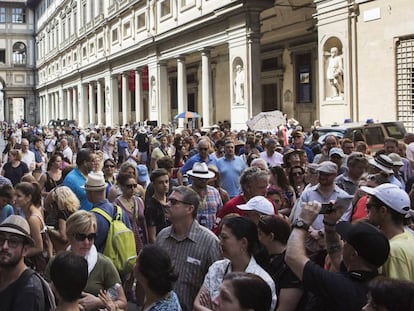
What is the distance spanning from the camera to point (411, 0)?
16.1 metres

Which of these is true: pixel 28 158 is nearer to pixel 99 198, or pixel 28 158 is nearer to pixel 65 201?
pixel 65 201

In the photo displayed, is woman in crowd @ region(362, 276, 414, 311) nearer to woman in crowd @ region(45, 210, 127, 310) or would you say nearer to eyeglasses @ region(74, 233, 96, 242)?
woman in crowd @ region(45, 210, 127, 310)

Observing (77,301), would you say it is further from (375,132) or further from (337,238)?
(375,132)

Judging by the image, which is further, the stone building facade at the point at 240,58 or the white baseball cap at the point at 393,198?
the stone building facade at the point at 240,58

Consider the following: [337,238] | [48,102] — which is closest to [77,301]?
[337,238]

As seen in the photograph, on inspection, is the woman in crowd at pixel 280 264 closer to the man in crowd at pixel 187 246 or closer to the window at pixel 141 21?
→ the man in crowd at pixel 187 246

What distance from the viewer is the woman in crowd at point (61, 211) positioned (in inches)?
231

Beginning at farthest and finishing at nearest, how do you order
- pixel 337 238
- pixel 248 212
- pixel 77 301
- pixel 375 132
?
pixel 375 132
pixel 248 212
pixel 337 238
pixel 77 301

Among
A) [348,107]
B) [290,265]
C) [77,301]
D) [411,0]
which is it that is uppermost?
[411,0]

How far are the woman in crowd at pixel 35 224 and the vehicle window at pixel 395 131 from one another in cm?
1004

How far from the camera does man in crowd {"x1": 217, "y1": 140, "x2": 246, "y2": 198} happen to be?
9914mm

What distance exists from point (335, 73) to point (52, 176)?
1140 centimetres

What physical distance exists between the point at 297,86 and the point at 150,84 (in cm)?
951

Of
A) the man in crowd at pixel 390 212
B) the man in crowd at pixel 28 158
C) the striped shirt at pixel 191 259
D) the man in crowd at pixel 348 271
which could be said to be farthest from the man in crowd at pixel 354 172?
the man in crowd at pixel 28 158
